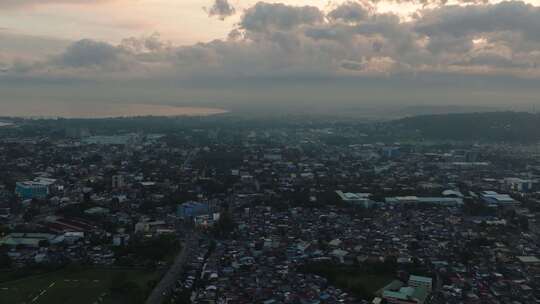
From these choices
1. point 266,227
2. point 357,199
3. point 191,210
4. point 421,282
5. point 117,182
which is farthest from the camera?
point 117,182

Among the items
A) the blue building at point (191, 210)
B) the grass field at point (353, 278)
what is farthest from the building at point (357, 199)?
the grass field at point (353, 278)

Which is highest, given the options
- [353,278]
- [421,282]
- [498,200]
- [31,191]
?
[31,191]

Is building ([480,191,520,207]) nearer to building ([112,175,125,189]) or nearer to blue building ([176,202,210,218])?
blue building ([176,202,210,218])

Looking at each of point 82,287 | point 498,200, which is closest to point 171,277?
point 82,287

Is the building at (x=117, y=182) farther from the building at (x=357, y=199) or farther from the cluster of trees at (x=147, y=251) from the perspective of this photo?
the building at (x=357, y=199)

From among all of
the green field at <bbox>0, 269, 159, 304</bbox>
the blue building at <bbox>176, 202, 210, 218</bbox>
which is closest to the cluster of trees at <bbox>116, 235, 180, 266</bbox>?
the green field at <bbox>0, 269, 159, 304</bbox>

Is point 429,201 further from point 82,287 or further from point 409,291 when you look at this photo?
point 82,287
